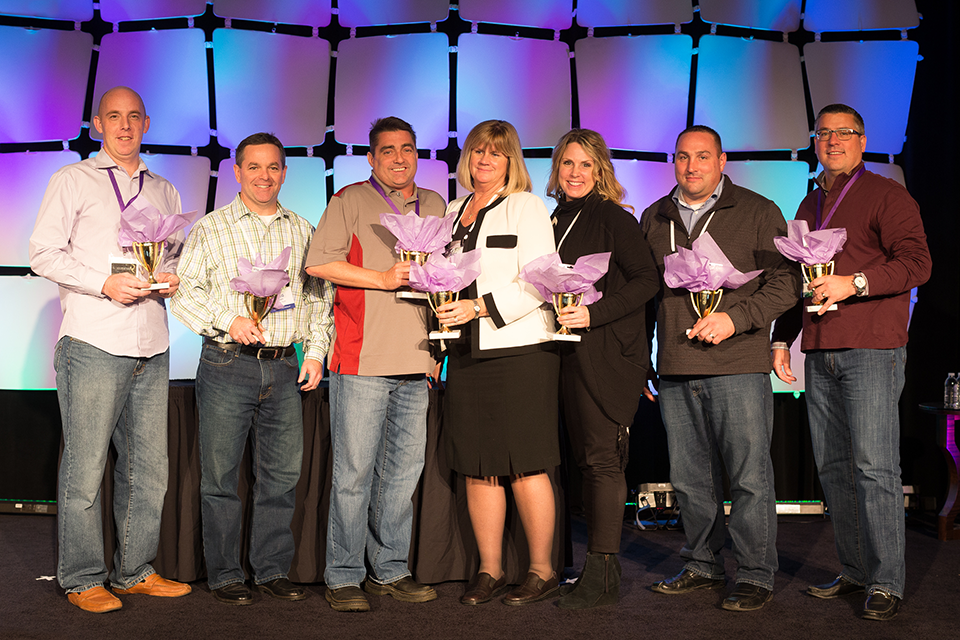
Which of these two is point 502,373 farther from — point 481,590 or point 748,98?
point 748,98

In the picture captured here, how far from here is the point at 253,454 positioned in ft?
10.6

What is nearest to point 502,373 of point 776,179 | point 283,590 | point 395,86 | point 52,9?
point 283,590

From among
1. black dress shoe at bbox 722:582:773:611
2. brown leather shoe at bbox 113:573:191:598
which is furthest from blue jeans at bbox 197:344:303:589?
black dress shoe at bbox 722:582:773:611

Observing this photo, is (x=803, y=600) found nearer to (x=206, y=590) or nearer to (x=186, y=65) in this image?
(x=206, y=590)

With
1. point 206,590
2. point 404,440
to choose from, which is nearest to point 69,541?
point 206,590

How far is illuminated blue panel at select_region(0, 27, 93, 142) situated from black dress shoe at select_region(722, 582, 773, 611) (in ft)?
15.4

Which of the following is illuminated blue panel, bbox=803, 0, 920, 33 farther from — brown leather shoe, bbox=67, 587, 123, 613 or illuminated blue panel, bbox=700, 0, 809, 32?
brown leather shoe, bbox=67, 587, 123, 613

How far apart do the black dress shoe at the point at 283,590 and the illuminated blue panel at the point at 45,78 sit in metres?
3.33

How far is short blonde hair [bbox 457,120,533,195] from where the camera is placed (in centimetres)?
296

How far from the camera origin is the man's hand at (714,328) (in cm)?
288

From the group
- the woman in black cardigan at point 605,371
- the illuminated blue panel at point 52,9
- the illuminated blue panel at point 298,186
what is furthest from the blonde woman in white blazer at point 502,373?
the illuminated blue panel at point 52,9

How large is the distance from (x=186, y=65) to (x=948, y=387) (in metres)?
5.09

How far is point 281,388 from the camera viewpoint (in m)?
3.13

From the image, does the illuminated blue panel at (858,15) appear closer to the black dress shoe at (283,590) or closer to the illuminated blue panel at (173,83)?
the illuminated blue panel at (173,83)
